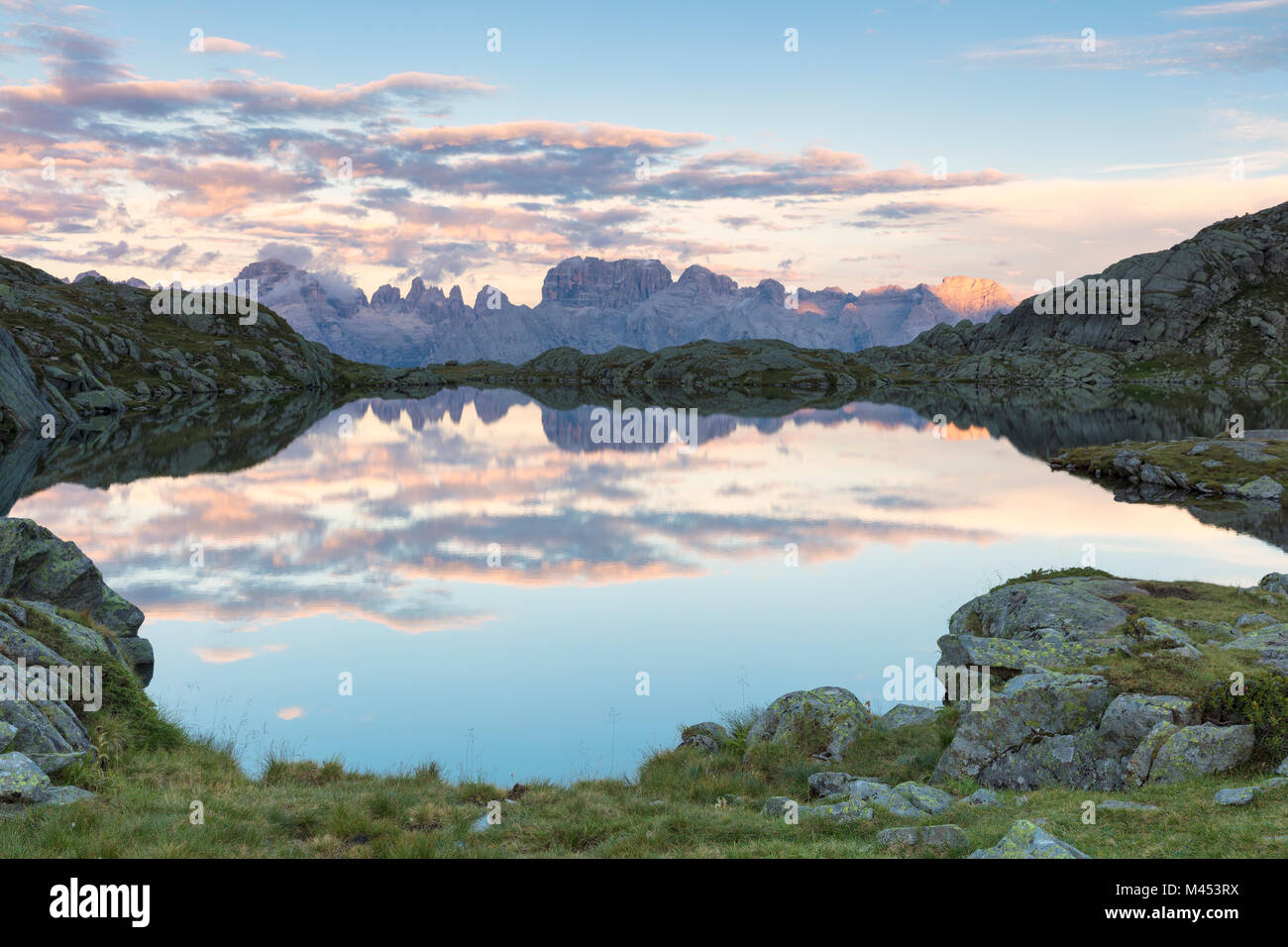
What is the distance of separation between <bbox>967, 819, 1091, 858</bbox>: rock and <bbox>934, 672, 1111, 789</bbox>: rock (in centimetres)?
672

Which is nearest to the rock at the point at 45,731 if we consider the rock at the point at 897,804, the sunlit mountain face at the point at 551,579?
the sunlit mountain face at the point at 551,579

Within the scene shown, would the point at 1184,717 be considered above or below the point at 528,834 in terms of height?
above

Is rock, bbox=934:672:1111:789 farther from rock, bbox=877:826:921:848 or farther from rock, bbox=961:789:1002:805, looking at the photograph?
rock, bbox=877:826:921:848

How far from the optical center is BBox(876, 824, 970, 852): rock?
13.8 m

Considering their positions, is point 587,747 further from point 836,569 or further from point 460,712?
point 836,569

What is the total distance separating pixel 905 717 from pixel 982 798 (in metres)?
7.78

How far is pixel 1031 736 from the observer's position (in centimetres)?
2005

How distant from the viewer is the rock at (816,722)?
2312 centimetres

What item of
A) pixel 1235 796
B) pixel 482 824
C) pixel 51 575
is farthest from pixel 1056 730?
pixel 51 575

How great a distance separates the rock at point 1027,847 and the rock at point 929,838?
19.7 inches

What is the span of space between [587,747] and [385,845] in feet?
37.7

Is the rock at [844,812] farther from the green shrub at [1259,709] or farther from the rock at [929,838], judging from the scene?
Result: the green shrub at [1259,709]

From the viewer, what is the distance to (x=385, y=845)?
14.8 meters
